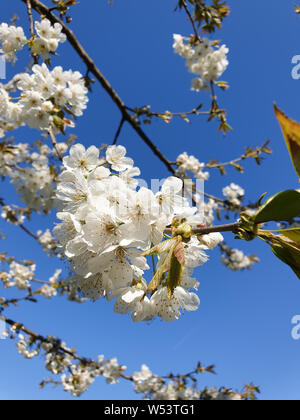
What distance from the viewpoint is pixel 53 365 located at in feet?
16.3

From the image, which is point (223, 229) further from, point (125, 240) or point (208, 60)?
point (208, 60)

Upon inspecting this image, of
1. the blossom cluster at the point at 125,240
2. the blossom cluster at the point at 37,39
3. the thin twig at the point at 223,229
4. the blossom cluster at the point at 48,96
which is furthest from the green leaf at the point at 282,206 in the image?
the blossom cluster at the point at 37,39

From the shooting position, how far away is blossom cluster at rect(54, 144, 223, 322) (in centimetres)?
82

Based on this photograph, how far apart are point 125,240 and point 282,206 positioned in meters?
0.42

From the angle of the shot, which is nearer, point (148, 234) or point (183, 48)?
point (148, 234)

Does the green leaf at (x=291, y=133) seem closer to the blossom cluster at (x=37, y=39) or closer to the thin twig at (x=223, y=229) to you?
the thin twig at (x=223, y=229)

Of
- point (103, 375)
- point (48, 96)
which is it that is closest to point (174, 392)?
point (103, 375)

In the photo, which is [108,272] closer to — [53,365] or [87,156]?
[87,156]

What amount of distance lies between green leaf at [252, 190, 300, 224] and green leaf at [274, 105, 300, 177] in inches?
3.3

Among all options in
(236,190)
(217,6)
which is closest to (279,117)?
(217,6)

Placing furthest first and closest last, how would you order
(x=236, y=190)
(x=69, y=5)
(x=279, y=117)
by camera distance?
(x=236, y=190), (x=69, y=5), (x=279, y=117)

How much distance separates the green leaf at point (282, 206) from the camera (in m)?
0.58

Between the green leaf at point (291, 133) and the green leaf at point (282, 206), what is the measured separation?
3.3 inches
